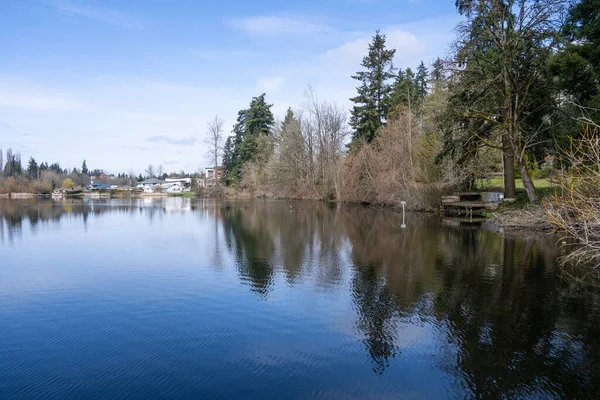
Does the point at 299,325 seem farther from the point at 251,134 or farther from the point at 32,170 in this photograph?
the point at 32,170

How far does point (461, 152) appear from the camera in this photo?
2417 centimetres

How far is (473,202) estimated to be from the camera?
999 inches

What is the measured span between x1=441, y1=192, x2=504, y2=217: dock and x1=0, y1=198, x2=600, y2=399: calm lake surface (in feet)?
36.9

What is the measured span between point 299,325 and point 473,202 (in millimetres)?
21203

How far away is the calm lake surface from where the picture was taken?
16.9ft

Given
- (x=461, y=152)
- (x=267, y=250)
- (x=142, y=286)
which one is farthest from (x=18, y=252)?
(x=461, y=152)

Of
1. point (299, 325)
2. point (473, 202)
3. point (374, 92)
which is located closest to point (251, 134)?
point (374, 92)

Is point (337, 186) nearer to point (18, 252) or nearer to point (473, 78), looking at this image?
point (473, 78)

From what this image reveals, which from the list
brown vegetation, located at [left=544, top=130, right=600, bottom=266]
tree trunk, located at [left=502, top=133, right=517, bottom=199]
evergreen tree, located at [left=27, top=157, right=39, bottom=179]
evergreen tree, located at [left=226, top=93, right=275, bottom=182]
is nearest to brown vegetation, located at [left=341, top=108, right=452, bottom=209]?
tree trunk, located at [left=502, top=133, right=517, bottom=199]

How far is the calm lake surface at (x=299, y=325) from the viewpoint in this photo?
16.9 feet

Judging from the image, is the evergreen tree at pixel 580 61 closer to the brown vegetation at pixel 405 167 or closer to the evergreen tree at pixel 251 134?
the brown vegetation at pixel 405 167

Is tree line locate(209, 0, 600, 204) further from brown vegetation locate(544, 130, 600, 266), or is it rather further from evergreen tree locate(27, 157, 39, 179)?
evergreen tree locate(27, 157, 39, 179)

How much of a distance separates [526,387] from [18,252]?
52.1 feet

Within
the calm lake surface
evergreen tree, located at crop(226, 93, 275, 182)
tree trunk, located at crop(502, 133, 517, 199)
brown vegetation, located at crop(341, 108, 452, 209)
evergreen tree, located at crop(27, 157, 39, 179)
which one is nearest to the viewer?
the calm lake surface
